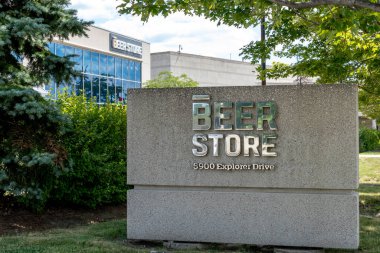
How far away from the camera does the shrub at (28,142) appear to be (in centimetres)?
773

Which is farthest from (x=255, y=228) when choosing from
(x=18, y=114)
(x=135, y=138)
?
(x=18, y=114)

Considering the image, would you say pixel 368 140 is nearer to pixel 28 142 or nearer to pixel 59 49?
pixel 59 49

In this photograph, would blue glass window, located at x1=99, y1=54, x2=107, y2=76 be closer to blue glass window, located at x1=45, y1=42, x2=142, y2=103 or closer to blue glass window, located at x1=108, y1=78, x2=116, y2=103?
blue glass window, located at x1=45, y1=42, x2=142, y2=103

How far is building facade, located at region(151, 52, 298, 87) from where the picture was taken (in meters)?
62.3

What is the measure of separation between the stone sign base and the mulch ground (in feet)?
7.19

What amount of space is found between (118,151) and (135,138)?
10.7 ft

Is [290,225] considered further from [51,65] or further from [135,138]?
[51,65]

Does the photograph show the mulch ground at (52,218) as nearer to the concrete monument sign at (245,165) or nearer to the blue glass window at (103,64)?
the concrete monument sign at (245,165)

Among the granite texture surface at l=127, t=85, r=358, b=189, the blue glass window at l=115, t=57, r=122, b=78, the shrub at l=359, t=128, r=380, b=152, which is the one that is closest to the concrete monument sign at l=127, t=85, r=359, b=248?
the granite texture surface at l=127, t=85, r=358, b=189

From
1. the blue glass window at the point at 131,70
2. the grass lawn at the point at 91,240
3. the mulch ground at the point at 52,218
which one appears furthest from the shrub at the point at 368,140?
the mulch ground at the point at 52,218

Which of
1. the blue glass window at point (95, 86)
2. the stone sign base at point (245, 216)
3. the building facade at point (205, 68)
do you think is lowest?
the stone sign base at point (245, 216)

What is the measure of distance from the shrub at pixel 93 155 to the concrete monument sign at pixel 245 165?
8.69ft

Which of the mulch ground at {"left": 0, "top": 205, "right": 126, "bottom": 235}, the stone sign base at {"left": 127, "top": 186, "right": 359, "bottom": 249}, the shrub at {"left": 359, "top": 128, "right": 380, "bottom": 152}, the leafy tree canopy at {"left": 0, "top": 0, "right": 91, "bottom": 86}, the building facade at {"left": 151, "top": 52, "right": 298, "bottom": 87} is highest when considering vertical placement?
the building facade at {"left": 151, "top": 52, "right": 298, "bottom": 87}

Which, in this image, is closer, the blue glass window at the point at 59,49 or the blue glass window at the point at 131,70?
the blue glass window at the point at 59,49
